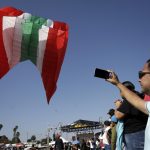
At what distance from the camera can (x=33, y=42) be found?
958 centimetres

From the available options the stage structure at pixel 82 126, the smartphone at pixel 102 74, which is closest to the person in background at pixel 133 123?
the smartphone at pixel 102 74

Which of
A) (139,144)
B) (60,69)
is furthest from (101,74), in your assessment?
(60,69)

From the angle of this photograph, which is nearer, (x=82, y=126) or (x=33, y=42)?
(x=33, y=42)

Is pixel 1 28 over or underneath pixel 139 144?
over

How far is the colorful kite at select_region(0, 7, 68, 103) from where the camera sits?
30.2 ft

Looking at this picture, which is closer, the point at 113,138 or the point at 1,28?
the point at 113,138

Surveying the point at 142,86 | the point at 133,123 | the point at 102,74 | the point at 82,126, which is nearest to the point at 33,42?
the point at 133,123

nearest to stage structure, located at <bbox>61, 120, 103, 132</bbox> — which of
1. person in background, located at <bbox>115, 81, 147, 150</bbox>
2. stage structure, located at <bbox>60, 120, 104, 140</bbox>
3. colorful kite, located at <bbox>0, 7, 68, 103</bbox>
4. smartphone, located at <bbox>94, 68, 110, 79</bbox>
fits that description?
stage structure, located at <bbox>60, 120, 104, 140</bbox>

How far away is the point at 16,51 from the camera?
9.41m

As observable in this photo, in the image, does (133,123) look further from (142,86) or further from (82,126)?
(82,126)

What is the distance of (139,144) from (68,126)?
60.5 meters

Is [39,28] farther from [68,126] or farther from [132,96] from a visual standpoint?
[68,126]

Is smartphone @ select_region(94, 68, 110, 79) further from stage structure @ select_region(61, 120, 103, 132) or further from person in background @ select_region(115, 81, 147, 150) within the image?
stage structure @ select_region(61, 120, 103, 132)

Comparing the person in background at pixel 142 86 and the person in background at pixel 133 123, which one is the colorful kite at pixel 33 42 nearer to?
the person in background at pixel 133 123
